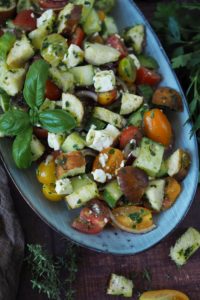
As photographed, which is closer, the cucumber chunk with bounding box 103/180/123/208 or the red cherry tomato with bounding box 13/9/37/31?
the cucumber chunk with bounding box 103/180/123/208

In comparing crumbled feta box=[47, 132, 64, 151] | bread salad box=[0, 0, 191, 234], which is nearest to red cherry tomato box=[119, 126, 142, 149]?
bread salad box=[0, 0, 191, 234]

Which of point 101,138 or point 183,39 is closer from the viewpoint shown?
point 101,138

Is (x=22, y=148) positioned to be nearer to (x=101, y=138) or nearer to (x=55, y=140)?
(x=55, y=140)

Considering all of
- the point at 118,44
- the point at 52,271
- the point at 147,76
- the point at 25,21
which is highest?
the point at 25,21

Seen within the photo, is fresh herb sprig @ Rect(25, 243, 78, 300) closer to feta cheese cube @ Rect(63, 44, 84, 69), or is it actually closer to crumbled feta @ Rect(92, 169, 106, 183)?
crumbled feta @ Rect(92, 169, 106, 183)

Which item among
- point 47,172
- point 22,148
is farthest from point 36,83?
point 47,172

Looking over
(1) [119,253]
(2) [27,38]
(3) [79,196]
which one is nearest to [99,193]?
(3) [79,196]

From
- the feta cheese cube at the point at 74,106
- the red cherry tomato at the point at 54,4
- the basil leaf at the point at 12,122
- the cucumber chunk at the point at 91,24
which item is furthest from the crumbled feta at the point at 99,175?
the red cherry tomato at the point at 54,4
